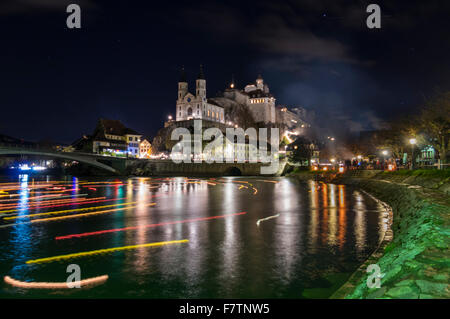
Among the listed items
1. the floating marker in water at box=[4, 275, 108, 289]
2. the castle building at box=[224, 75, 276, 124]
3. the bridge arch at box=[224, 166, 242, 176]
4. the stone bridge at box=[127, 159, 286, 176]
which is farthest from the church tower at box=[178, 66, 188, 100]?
the floating marker in water at box=[4, 275, 108, 289]

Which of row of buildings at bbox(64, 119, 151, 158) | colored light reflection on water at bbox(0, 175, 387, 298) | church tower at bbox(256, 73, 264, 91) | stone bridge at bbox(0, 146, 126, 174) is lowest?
colored light reflection on water at bbox(0, 175, 387, 298)

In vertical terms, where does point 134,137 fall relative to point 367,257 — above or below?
above

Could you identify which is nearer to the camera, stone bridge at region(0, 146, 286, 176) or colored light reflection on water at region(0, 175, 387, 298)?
colored light reflection on water at region(0, 175, 387, 298)

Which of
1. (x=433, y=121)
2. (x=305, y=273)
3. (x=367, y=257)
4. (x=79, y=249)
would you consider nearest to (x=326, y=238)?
(x=367, y=257)

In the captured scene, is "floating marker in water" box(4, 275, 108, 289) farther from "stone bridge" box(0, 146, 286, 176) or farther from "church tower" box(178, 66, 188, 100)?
"church tower" box(178, 66, 188, 100)

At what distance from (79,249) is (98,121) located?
466 ft

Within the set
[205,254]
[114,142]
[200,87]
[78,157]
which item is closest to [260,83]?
[200,87]

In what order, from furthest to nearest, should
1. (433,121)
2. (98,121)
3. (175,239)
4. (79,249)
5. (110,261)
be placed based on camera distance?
(98,121)
(433,121)
(175,239)
(79,249)
(110,261)

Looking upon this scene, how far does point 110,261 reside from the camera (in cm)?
973

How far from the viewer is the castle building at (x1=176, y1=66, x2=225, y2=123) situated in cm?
15475

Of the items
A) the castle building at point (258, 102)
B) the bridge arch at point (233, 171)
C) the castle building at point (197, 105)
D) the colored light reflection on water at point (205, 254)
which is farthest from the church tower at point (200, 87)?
the colored light reflection on water at point (205, 254)

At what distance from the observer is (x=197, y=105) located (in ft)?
509

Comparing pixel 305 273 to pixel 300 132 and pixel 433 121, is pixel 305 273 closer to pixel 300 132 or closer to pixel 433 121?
pixel 433 121
